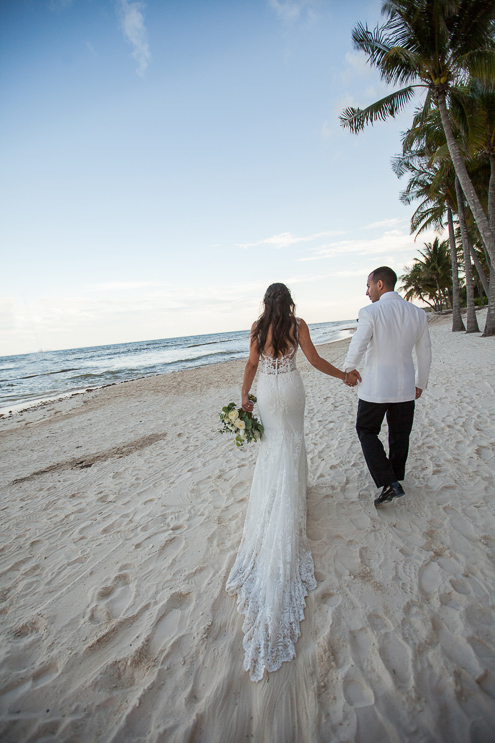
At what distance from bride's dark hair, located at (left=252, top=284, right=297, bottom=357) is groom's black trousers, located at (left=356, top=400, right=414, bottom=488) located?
39.7 inches

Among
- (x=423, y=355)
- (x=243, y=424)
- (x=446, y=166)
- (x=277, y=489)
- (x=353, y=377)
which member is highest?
(x=446, y=166)

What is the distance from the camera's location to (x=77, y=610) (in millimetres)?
2461

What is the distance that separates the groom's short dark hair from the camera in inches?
122

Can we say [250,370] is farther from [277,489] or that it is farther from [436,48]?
[436,48]

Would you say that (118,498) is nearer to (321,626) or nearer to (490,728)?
(321,626)

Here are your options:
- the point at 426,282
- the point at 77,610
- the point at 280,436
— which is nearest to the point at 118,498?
the point at 77,610

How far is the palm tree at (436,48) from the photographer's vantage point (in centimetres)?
850

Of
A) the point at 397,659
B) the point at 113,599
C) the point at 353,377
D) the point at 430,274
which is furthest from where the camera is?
the point at 430,274

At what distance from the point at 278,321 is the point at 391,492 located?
6.30ft

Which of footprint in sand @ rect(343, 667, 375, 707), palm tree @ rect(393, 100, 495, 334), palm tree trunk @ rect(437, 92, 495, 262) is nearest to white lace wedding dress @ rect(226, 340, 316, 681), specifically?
footprint in sand @ rect(343, 667, 375, 707)

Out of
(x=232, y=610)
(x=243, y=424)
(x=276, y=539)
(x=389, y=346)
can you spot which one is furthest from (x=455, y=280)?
(x=232, y=610)

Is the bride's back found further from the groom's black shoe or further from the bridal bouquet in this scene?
the groom's black shoe

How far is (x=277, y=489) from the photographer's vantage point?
111 inches

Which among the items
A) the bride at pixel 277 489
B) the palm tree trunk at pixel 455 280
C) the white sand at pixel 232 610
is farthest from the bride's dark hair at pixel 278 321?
the palm tree trunk at pixel 455 280
